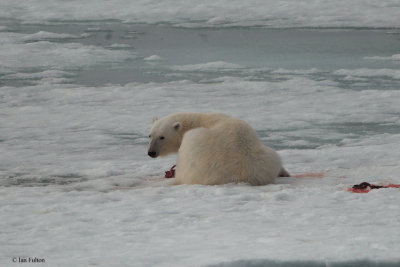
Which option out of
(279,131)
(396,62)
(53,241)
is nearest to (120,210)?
(53,241)

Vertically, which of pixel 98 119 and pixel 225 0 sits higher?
pixel 225 0

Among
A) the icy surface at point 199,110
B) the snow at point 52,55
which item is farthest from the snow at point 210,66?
the snow at point 52,55

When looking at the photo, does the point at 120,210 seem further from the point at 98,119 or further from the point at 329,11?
the point at 329,11

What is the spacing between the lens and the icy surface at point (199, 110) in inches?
126

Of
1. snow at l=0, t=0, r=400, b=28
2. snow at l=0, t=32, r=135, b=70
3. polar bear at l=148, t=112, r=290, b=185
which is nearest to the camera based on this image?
polar bear at l=148, t=112, r=290, b=185

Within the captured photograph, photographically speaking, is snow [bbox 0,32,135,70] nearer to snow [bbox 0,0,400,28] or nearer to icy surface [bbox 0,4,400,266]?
icy surface [bbox 0,4,400,266]

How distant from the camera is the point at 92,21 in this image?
58.1ft

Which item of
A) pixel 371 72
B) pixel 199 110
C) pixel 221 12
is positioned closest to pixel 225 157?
pixel 199 110

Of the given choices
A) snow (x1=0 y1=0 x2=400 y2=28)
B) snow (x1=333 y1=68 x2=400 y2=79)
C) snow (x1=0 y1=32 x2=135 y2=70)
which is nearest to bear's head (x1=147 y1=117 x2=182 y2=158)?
snow (x1=333 y1=68 x2=400 y2=79)

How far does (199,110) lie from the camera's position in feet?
28.5

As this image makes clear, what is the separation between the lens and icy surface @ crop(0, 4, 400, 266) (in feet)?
10.5

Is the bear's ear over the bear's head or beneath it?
over

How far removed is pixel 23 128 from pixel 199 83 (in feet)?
11.3

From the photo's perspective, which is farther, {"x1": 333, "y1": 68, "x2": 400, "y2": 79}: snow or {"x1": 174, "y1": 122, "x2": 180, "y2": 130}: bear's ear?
{"x1": 333, "y1": 68, "x2": 400, "y2": 79}: snow
